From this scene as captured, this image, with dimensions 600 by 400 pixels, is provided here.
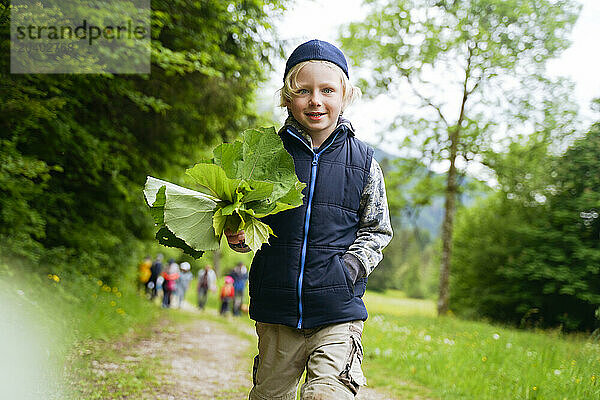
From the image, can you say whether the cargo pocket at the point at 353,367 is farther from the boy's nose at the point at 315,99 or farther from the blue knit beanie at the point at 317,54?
the blue knit beanie at the point at 317,54

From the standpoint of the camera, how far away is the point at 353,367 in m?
2.36

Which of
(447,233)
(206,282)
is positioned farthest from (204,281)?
(447,233)

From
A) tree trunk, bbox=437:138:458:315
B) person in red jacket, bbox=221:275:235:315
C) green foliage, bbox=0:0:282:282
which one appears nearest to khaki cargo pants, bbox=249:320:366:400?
green foliage, bbox=0:0:282:282

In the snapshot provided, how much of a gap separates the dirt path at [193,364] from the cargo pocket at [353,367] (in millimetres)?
2885

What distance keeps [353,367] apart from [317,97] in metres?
1.34

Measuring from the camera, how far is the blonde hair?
2635 mm

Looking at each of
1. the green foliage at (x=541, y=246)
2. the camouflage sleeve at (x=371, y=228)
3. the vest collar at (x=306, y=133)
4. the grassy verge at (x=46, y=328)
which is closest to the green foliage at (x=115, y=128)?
the grassy verge at (x=46, y=328)

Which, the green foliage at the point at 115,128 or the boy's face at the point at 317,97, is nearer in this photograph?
the boy's face at the point at 317,97

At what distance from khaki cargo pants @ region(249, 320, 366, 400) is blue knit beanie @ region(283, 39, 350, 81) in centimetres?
135

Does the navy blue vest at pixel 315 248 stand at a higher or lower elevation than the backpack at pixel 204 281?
higher

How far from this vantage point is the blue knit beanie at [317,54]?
262 centimetres

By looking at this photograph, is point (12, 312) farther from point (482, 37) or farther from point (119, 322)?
point (482, 37)

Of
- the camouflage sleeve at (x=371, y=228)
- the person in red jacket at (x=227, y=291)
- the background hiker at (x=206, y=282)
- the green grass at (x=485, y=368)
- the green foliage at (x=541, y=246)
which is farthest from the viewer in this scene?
the background hiker at (x=206, y=282)

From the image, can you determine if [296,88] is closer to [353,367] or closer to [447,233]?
[353,367]
